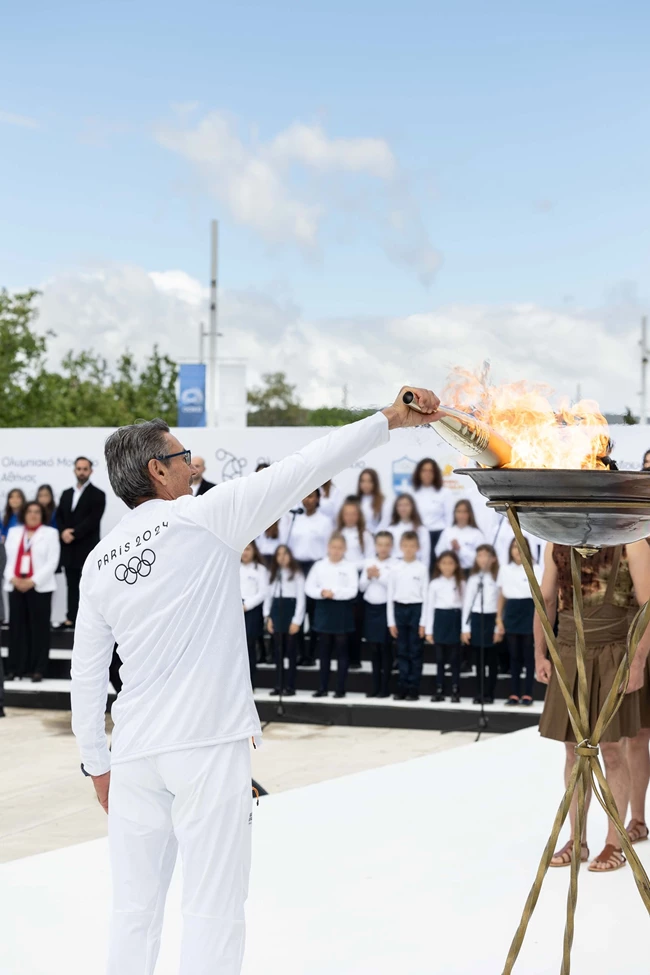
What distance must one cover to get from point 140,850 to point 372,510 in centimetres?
791

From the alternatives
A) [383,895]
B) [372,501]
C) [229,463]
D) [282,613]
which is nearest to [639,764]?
[383,895]

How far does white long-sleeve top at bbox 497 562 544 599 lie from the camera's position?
9438 mm

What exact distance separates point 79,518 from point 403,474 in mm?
3336

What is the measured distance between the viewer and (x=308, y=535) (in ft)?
34.0

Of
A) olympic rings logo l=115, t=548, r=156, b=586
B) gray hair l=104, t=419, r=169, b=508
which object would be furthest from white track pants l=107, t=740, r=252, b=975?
gray hair l=104, t=419, r=169, b=508

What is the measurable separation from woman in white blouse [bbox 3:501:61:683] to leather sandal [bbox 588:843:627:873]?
783 cm

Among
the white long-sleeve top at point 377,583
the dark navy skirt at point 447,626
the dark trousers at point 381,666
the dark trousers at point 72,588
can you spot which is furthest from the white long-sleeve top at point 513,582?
the dark trousers at point 72,588

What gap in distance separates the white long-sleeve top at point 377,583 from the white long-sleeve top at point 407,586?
0.11 metres

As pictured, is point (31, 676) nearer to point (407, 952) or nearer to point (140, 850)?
point (407, 952)

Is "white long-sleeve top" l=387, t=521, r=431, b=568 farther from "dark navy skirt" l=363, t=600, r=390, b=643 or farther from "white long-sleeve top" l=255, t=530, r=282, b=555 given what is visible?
"white long-sleeve top" l=255, t=530, r=282, b=555

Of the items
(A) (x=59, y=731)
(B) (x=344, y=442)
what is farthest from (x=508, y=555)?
(B) (x=344, y=442)

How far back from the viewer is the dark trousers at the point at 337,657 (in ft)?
32.7

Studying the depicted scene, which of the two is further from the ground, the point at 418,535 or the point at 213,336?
the point at 213,336

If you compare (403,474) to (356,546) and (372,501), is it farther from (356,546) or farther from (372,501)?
(356,546)
